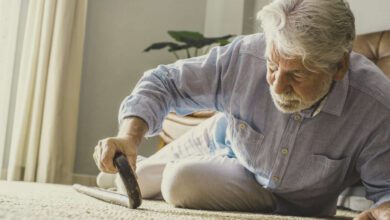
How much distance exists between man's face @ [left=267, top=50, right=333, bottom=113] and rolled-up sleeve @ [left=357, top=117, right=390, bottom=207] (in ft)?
0.48

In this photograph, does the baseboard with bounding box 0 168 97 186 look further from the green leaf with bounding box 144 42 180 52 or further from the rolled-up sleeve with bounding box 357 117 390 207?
the rolled-up sleeve with bounding box 357 117 390 207

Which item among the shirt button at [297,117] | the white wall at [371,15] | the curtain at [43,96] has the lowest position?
the curtain at [43,96]

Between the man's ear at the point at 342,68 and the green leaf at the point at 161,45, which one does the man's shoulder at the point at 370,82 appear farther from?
the green leaf at the point at 161,45

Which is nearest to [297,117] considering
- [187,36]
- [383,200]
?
[383,200]

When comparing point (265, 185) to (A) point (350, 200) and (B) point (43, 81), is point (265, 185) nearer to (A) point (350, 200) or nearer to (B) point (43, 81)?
(A) point (350, 200)

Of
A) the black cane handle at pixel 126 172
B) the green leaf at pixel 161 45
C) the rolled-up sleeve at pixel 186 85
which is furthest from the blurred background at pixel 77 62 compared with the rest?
the black cane handle at pixel 126 172

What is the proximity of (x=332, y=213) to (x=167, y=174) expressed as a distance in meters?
0.40

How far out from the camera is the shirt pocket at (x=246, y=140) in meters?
1.16

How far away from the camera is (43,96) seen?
244cm

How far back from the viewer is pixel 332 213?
1311mm

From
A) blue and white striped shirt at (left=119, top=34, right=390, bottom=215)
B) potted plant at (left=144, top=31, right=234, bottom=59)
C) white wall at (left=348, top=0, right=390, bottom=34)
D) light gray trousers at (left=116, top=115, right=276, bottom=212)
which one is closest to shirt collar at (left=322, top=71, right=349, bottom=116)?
blue and white striped shirt at (left=119, top=34, right=390, bottom=215)

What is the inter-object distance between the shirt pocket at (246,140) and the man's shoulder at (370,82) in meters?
0.22

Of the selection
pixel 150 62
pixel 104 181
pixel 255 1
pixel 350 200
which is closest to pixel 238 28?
pixel 255 1

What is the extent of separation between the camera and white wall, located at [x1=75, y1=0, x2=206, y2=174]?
276 cm
